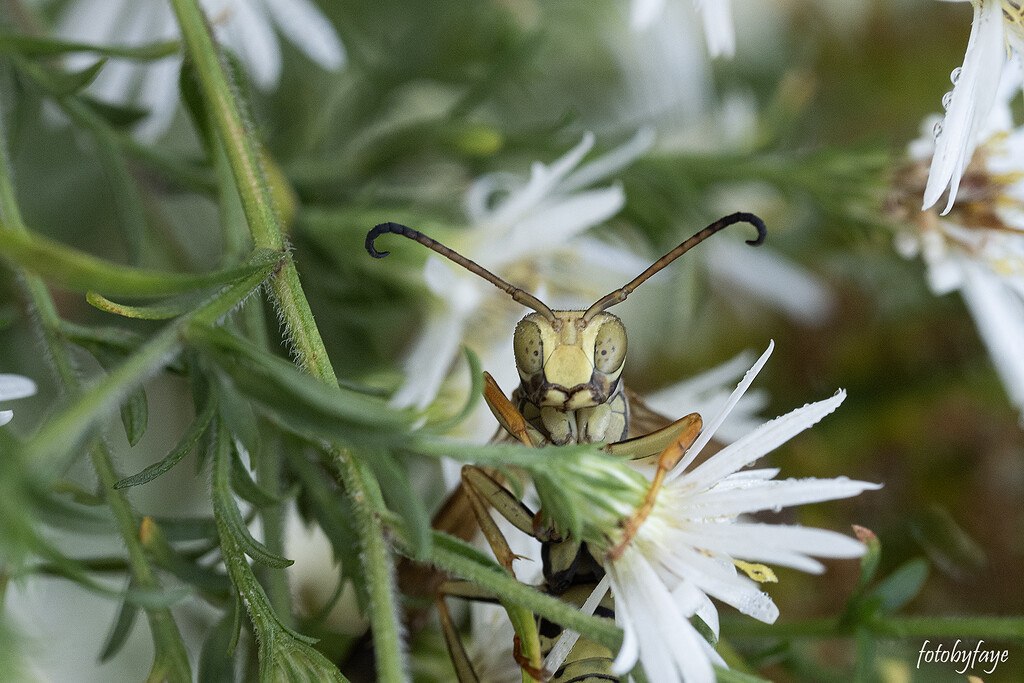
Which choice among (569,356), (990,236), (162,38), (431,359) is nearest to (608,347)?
(569,356)

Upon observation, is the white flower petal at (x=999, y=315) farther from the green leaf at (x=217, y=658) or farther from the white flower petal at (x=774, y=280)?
the green leaf at (x=217, y=658)

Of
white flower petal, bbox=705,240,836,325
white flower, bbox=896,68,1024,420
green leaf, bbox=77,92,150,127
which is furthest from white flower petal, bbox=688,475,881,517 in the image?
white flower petal, bbox=705,240,836,325

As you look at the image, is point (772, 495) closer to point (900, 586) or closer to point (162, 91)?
A: point (900, 586)

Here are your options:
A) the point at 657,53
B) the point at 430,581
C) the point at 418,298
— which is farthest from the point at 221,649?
the point at 657,53

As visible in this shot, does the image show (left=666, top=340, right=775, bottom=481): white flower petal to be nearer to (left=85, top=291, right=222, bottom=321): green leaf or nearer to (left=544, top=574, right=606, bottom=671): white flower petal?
(left=544, top=574, right=606, bottom=671): white flower petal

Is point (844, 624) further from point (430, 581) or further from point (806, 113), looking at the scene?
point (806, 113)

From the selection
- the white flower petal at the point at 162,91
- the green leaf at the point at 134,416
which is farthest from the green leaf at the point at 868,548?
the white flower petal at the point at 162,91
